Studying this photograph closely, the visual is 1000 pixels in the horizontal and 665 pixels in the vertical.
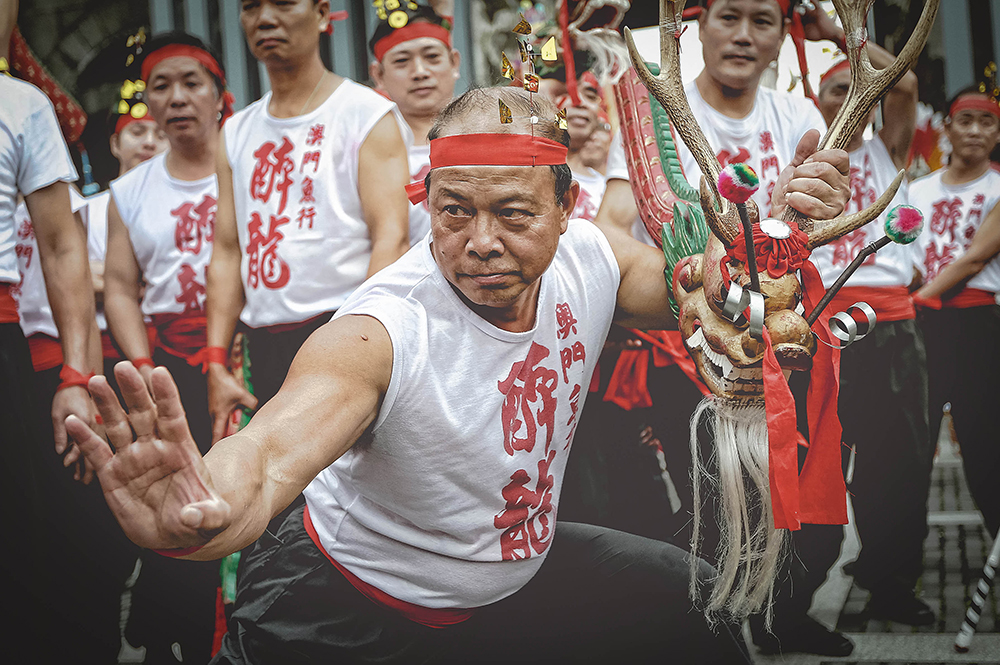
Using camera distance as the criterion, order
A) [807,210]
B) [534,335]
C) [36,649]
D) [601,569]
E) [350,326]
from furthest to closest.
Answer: [36,649]
[601,569]
[534,335]
[807,210]
[350,326]

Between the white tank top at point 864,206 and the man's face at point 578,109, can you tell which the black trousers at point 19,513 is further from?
the white tank top at point 864,206

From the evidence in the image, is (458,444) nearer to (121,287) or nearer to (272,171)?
(272,171)

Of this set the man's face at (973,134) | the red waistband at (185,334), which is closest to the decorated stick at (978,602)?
the man's face at (973,134)

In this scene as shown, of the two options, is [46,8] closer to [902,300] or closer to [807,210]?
[807,210]

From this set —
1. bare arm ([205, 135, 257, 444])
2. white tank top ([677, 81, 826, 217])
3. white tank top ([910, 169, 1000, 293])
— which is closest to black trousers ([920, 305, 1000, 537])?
white tank top ([910, 169, 1000, 293])

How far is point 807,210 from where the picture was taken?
5.40 feet

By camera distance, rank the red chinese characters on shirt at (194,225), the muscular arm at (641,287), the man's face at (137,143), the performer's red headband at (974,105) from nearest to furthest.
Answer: the muscular arm at (641,287) → the performer's red headband at (974,105) → the red chinese characters on shirt at (194,225) → the man's face at (137,143)

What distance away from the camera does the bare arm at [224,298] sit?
224 cm

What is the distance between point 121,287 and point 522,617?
1.44 meters

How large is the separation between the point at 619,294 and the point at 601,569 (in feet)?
2.08

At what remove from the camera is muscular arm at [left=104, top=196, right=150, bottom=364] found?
2334mm

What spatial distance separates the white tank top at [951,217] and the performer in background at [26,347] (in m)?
2.32

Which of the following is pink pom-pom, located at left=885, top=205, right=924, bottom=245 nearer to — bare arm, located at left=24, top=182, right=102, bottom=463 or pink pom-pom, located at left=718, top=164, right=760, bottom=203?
pink pom-pom, located at left=718, top=164, right=760, bottom=203

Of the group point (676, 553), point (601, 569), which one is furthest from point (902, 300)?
point (601, 569)
